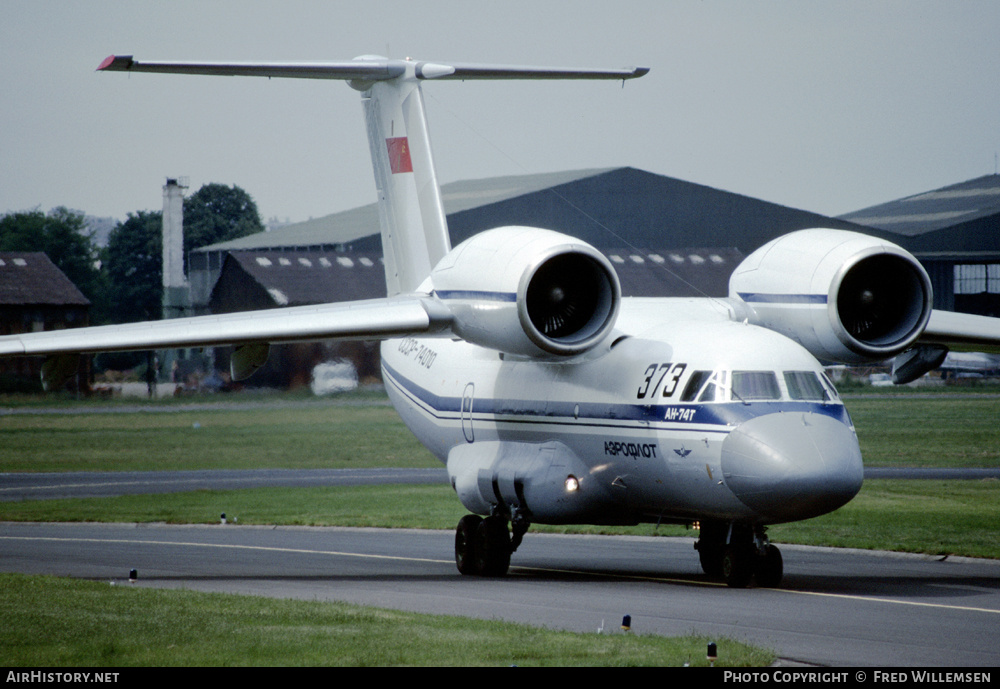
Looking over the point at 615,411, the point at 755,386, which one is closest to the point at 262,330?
the point at 615,411

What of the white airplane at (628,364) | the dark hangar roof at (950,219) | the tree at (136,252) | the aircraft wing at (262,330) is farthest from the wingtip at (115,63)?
the tree at (136,252)

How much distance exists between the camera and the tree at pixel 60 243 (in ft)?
227

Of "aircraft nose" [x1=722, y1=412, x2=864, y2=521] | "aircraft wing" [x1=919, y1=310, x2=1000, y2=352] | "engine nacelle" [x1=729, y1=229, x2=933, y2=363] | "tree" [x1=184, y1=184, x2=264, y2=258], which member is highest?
"tree" [x1=184, y1=184, x2=264, y2=258]

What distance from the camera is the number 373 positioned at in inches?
653

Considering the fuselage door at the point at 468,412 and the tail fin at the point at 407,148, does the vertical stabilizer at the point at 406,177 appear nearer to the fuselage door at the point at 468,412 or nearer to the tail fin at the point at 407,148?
the tail fin at the point at 407,148

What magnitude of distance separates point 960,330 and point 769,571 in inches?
196

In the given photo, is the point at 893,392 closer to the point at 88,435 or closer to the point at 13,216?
the point at 88,435

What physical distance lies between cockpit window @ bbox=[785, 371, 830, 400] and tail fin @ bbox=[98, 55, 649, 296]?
6739 mm

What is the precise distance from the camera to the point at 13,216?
71.9 meters

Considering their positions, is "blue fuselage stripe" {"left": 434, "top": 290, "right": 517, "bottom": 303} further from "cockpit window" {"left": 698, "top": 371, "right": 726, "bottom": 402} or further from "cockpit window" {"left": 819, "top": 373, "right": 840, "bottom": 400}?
"cockpit window" {"left": 819, "top": 373, "right": 840, "bottom": 400}

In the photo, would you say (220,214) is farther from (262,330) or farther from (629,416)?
(629,416)

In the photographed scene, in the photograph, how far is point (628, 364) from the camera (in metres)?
A: 17.4

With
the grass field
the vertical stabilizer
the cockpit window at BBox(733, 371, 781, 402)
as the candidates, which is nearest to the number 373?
the cockpit window at BBox(733, 371, 781, 402)
